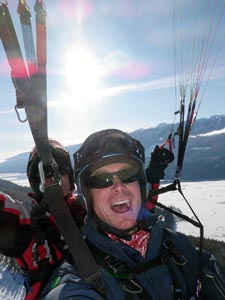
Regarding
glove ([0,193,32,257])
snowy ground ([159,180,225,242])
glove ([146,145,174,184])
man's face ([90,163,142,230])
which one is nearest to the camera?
man's face ([90,163,142,230])

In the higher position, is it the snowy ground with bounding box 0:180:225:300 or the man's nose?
the man's nose

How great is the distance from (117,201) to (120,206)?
57 mm

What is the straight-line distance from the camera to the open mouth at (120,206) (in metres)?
3.09

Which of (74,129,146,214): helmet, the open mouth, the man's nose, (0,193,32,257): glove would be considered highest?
(74,129,146,214): helmet

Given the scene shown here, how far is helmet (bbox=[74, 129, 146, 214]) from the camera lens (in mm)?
3227

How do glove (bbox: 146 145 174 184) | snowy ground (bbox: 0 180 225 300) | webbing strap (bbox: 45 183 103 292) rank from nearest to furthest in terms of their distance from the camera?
webbing strap (bbox: 45 183 103 292) → glove (bbox: 146 145 174 184) → snowy ground (bbox: 0 180 225 300)

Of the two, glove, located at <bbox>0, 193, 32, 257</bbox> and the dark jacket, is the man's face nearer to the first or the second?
the dark jacket

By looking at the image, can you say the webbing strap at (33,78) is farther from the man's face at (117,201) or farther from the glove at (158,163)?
the glove at (158,163)

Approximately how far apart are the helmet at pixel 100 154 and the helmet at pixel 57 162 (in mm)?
962

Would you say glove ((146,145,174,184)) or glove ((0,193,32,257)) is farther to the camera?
glove ((146,145,174,184))

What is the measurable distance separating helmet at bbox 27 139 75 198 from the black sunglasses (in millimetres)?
1084

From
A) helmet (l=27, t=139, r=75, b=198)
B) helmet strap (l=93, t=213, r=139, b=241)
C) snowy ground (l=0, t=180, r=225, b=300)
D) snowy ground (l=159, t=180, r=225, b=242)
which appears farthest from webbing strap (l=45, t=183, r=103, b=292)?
snowy ground (l=159, t=180, r=225, b=242)

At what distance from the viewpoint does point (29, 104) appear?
1862 mm

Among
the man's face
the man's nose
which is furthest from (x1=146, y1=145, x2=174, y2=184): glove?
the man's nose
